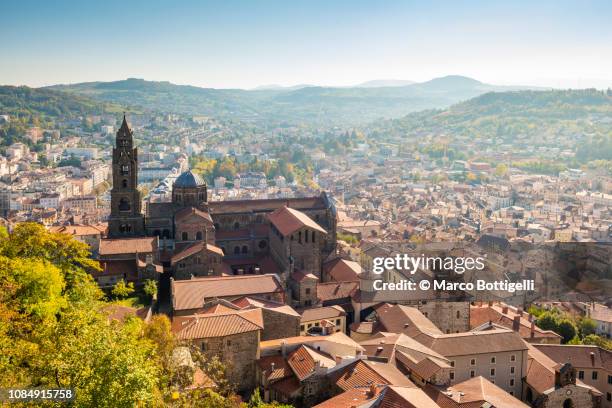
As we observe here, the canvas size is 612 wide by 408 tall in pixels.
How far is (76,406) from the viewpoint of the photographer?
19281 mm

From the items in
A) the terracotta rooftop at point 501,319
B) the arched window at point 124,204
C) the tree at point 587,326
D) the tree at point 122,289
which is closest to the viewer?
the tree at point 122,289

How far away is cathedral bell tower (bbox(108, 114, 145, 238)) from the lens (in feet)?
187

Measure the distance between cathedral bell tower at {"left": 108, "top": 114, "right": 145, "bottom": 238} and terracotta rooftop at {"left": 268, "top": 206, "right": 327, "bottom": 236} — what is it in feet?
39.3

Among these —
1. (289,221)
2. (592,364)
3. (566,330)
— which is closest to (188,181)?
(289,221)

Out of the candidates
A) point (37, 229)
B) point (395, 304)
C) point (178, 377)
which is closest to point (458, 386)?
point (395, 304)

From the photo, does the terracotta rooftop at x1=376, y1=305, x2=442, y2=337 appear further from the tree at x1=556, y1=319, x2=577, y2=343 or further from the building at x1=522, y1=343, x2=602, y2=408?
the tree at x1=556, y1=319, x2=577, y2=343

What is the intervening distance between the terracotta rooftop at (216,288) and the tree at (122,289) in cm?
313

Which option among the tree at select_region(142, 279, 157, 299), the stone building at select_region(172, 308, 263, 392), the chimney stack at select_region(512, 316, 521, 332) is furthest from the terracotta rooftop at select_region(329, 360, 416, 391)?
the chimney stack at select_region(512, 316, 521, 332)

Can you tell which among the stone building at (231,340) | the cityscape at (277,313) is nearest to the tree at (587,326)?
the cityscape at (277,313)

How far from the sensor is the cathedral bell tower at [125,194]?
187ft

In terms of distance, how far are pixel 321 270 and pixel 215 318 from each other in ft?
73.6

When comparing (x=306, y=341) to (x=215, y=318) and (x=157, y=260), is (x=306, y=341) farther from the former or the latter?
(x=157, y=260)

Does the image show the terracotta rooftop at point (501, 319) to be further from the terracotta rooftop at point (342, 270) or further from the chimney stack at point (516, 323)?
the terracotta rooftop at point (342, 270)

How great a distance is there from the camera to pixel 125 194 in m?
57.7
